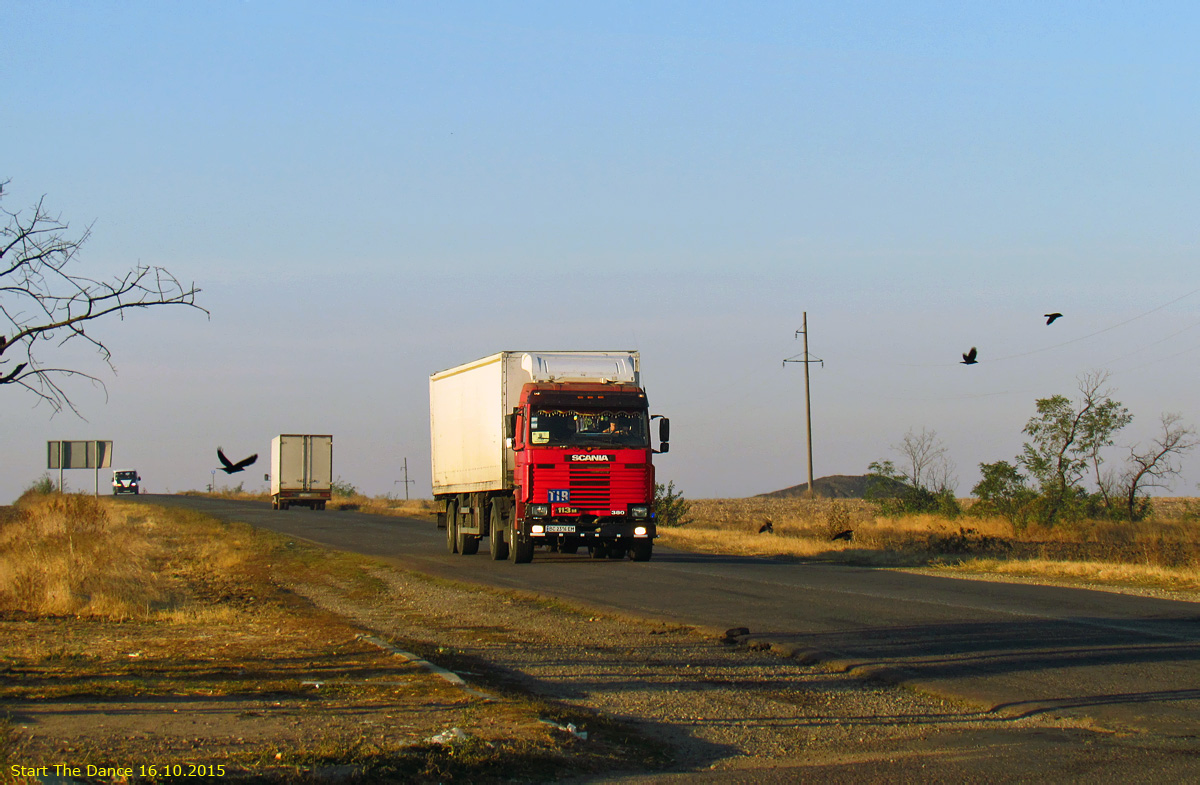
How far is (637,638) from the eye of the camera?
38.5ft

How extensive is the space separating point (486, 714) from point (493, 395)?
16.8 meters

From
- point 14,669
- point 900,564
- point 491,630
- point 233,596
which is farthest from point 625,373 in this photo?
point 14,669

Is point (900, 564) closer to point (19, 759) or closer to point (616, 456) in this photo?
point (616, 456)

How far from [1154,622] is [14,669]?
1223 cm

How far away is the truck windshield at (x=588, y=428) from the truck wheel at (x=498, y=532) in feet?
8.79

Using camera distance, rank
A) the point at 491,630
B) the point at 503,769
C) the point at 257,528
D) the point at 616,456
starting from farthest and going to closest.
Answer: the point at 257,528 → the point at 616,456 → the point at 491,630 → the point at 503,769

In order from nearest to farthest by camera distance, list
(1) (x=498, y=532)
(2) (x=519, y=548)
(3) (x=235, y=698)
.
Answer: (3) (x=235, y=698) < (2) (x=519, y=548) < (1) (x=498, y=532)

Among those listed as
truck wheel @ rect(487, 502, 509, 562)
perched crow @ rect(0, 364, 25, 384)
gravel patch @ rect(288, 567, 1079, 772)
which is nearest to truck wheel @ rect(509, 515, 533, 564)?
truck wheel @ rect(487, 502, 509, 562)

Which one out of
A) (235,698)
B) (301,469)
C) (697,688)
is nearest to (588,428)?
(697,688)

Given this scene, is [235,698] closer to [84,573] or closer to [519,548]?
[84,573]

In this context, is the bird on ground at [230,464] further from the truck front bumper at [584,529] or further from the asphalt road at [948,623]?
the truck front bumper at [584,529]

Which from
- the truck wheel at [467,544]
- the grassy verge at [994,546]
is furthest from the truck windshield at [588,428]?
the grassy verge at [994,546]

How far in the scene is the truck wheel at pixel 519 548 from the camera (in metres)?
22.5

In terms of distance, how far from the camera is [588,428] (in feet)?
72.4
